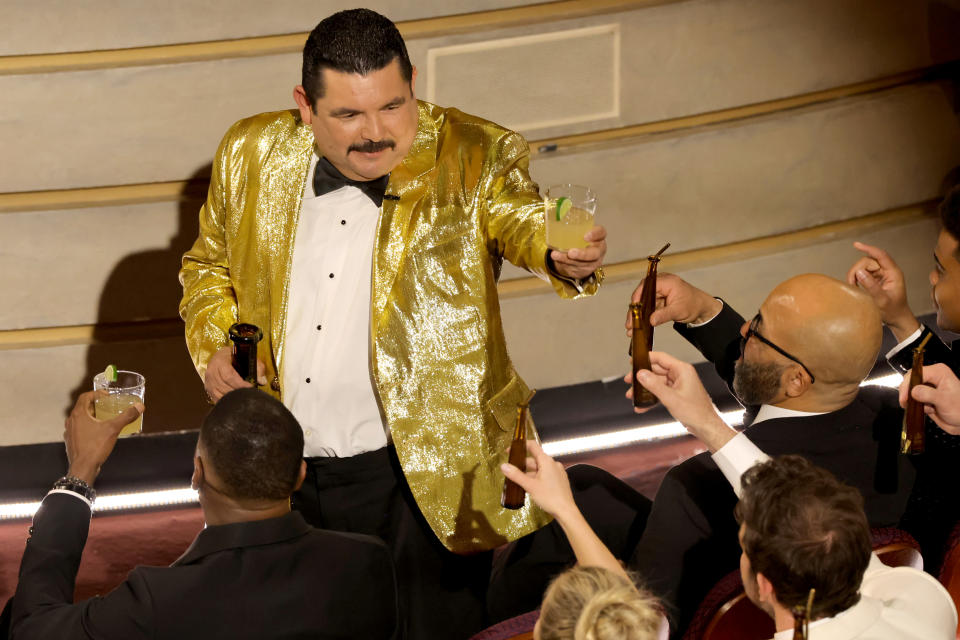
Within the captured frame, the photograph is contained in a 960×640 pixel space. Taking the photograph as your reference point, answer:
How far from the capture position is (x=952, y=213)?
10.3 feet

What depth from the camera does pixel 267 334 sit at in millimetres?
2848

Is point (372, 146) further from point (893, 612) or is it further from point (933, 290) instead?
point (933, 290)

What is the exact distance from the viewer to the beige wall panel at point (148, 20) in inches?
152

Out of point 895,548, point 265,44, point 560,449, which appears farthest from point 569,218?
point 560,449

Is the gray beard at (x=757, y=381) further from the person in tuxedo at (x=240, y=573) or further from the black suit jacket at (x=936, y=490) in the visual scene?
the person in tuxedo at (x=240, y=573)

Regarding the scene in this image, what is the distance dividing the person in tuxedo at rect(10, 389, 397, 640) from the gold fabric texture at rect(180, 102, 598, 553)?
0.45 m

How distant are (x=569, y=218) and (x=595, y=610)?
98 cm

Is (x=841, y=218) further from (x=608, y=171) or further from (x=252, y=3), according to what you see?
(x=252, y=3)

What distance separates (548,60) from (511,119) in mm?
256

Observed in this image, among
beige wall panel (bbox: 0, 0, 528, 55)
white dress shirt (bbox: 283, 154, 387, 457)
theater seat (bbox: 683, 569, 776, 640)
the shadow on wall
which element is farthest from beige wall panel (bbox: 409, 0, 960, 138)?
theater seat (bbox: 683, 569, 776, 640)

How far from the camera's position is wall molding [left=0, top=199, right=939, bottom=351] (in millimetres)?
4254

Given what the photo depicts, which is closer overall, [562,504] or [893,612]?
[893,612]

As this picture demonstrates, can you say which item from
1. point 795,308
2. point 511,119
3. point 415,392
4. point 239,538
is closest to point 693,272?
point 511,119

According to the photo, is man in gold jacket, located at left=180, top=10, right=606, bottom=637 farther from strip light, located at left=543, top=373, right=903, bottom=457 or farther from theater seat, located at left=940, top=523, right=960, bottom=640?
strip light, located at left=543, top=373, right=903, bottom=457
